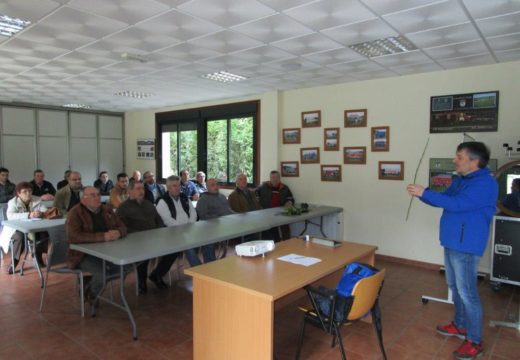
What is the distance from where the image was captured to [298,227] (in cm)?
616

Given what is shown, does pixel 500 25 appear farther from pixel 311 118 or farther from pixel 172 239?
pixel 172 239

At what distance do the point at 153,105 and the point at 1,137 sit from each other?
10.9 ft

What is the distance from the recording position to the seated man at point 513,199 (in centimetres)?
389

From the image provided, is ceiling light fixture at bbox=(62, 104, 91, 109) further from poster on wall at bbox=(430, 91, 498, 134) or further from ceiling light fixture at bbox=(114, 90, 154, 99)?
poster on wall at bbox=(430, 91, 498, 134)

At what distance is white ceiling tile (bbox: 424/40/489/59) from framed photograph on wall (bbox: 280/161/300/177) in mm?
2821

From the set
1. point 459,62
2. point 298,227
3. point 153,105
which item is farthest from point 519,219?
point 153,105

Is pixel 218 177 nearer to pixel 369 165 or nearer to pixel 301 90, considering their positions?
pixel 301 90

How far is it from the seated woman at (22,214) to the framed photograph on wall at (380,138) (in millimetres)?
4673

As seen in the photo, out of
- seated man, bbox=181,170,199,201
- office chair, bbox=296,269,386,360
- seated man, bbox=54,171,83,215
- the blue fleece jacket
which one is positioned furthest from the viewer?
seated man, bbox=181,170,199,201

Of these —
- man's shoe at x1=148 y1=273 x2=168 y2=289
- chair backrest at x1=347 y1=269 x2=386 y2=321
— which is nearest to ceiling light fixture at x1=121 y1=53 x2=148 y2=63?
man's shoe at x1=148 y1=273 x2=168 y2=289

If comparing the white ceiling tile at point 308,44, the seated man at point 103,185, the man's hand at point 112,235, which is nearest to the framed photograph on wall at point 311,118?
the white ceiling tile at point 308,44

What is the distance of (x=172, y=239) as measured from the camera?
133 inches

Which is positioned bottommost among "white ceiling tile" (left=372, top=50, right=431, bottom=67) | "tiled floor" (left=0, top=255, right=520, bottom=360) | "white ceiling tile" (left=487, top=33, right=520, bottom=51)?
"tiled floor" (left=0, top=255, right=520, bottom=360)

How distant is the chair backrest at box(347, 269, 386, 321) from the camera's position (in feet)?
7.21
